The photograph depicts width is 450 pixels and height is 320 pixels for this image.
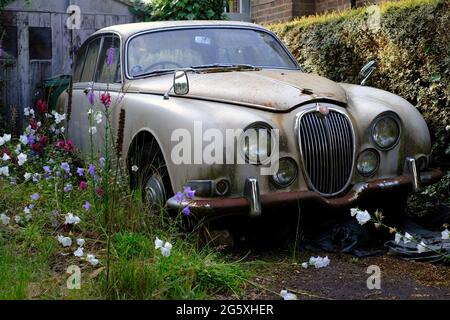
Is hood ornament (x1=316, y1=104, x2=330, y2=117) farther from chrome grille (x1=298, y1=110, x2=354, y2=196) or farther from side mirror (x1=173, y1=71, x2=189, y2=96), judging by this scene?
side mirror (x1=173, y1=71, x2=189, y2=96)

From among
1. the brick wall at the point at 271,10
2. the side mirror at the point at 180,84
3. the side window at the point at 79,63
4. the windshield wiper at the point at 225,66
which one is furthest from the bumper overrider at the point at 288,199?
the brick wall at the point at 271,10

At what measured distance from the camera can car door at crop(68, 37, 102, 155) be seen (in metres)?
5.97

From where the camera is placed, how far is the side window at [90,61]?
6387 millimetres

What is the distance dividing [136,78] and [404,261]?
100 inches

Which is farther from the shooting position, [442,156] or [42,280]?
[442,156]

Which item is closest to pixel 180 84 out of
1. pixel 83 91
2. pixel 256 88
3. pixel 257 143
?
pixel 256 88

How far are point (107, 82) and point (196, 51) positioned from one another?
2.89 feet

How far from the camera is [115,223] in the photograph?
14.0 ft

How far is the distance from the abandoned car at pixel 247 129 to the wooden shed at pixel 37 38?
12.6 feet

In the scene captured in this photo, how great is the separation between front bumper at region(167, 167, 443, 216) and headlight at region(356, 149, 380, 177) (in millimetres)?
82

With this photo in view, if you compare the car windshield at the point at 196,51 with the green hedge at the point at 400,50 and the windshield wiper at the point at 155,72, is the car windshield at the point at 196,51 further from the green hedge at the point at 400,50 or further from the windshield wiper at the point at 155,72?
the green hedge at the point at 400,50

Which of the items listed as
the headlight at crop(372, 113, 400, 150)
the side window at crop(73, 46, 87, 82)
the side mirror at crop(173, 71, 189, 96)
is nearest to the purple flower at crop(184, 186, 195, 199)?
the side mirror at crop(173, 71, 189, 96)
